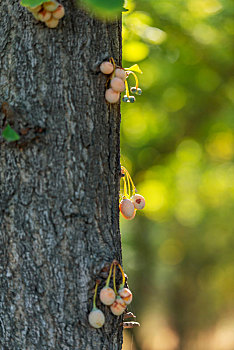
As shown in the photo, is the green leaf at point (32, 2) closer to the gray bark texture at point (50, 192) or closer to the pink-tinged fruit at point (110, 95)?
the gray bark texture at point (50, 192)

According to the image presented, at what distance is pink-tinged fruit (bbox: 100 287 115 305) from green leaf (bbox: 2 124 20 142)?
50cm

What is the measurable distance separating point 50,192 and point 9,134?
0.68ft

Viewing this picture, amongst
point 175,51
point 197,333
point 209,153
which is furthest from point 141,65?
point 197,333

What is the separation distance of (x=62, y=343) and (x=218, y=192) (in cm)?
668

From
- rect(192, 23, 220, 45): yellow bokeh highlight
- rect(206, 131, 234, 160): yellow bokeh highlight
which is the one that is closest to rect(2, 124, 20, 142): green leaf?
rect(192, 23, 220, 45): yellow bokeh highlight

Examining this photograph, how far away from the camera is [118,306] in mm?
1504

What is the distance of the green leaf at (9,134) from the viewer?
4.57ft

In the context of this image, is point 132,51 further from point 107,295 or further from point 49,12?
point 107,295

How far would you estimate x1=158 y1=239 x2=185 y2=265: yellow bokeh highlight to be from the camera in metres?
9.91

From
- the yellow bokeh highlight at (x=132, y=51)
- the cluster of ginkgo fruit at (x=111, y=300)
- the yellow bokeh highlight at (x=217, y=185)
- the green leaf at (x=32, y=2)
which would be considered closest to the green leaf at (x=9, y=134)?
the green leaf at (x=32, y=2)

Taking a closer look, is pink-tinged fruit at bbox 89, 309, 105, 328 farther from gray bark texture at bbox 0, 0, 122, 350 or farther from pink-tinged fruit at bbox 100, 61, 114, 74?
pink-tinged fruit at bbox 100, 61, 114, 74

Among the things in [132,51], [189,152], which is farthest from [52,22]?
[189,152]

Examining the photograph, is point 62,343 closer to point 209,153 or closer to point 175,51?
point 175,51

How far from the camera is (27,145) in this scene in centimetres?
148
